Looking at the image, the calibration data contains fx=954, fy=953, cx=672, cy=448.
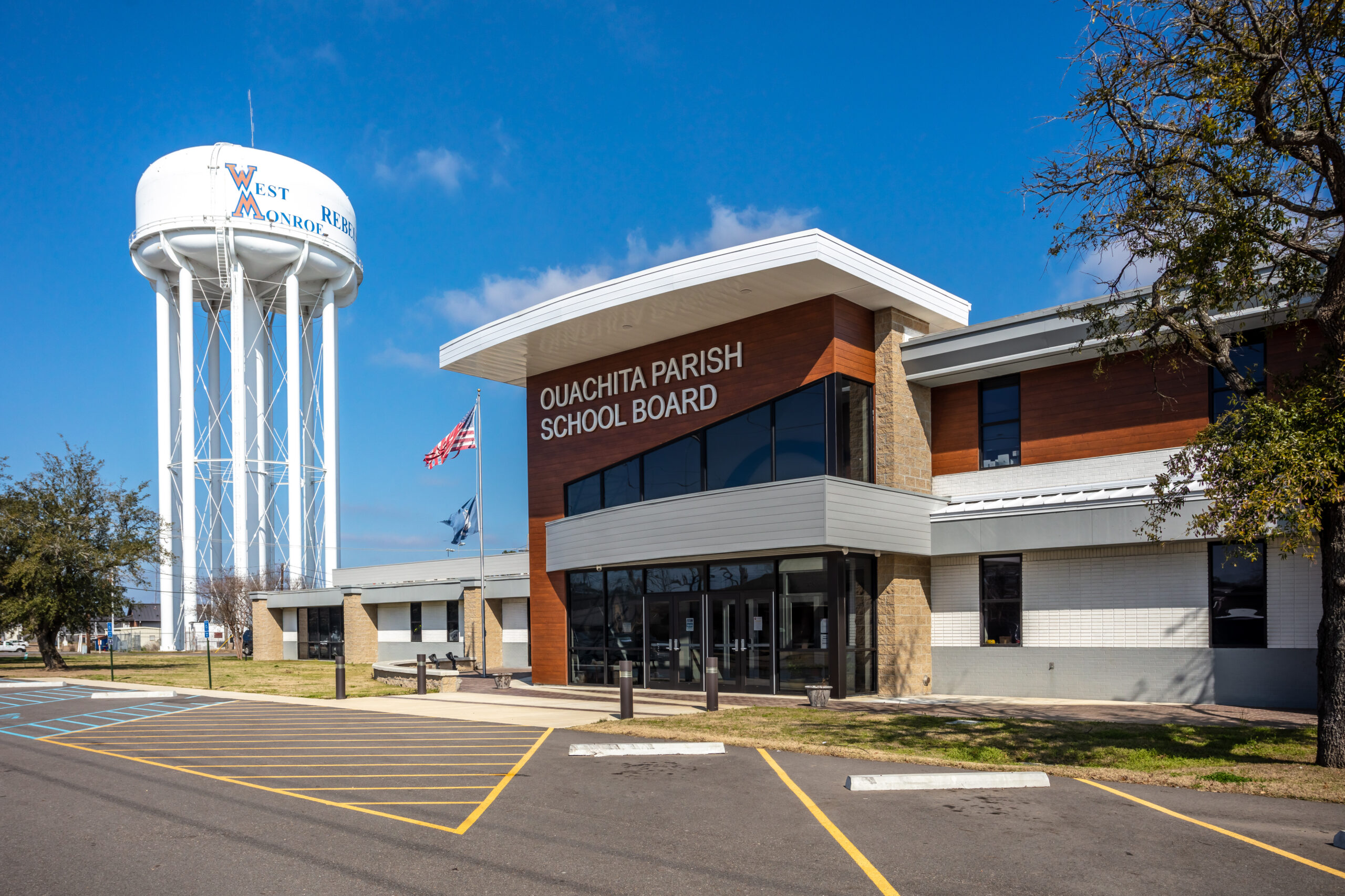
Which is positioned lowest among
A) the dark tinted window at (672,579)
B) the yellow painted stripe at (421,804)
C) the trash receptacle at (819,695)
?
the trash receptacle at (819,695)

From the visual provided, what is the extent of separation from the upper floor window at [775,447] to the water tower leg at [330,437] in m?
41.3

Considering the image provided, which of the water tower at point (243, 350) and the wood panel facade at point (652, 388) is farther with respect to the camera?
the water tower at point (243, 350)

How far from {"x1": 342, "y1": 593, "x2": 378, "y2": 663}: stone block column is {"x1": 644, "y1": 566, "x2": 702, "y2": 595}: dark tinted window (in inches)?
1005

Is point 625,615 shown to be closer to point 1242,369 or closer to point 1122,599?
point 1122,599

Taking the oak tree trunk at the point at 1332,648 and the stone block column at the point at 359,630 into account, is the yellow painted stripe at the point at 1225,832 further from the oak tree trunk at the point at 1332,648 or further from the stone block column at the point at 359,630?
the stone block column at the point at 359,630

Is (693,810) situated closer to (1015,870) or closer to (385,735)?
(1015,870)

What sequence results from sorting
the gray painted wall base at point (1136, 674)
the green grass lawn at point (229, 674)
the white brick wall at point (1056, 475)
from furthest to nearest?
the green grass lawn at point (229, 674), the white brick wall at point (1056, 475), the gray painted wall base at point (1136, 674)

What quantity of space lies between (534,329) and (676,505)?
18.3ft

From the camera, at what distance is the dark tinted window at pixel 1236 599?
54.5 feet

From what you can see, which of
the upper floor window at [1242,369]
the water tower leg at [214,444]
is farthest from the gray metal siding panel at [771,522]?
the water tower leg at [214,444]

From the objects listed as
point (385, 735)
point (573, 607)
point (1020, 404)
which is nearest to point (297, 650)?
point (573, 607)

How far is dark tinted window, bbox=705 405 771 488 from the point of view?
69.1 feet

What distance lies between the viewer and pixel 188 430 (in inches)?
2253

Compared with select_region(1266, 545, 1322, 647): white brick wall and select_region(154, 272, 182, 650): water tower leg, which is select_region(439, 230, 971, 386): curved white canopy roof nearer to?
select_region(1266, 545, 1322, 647): white brick wall
